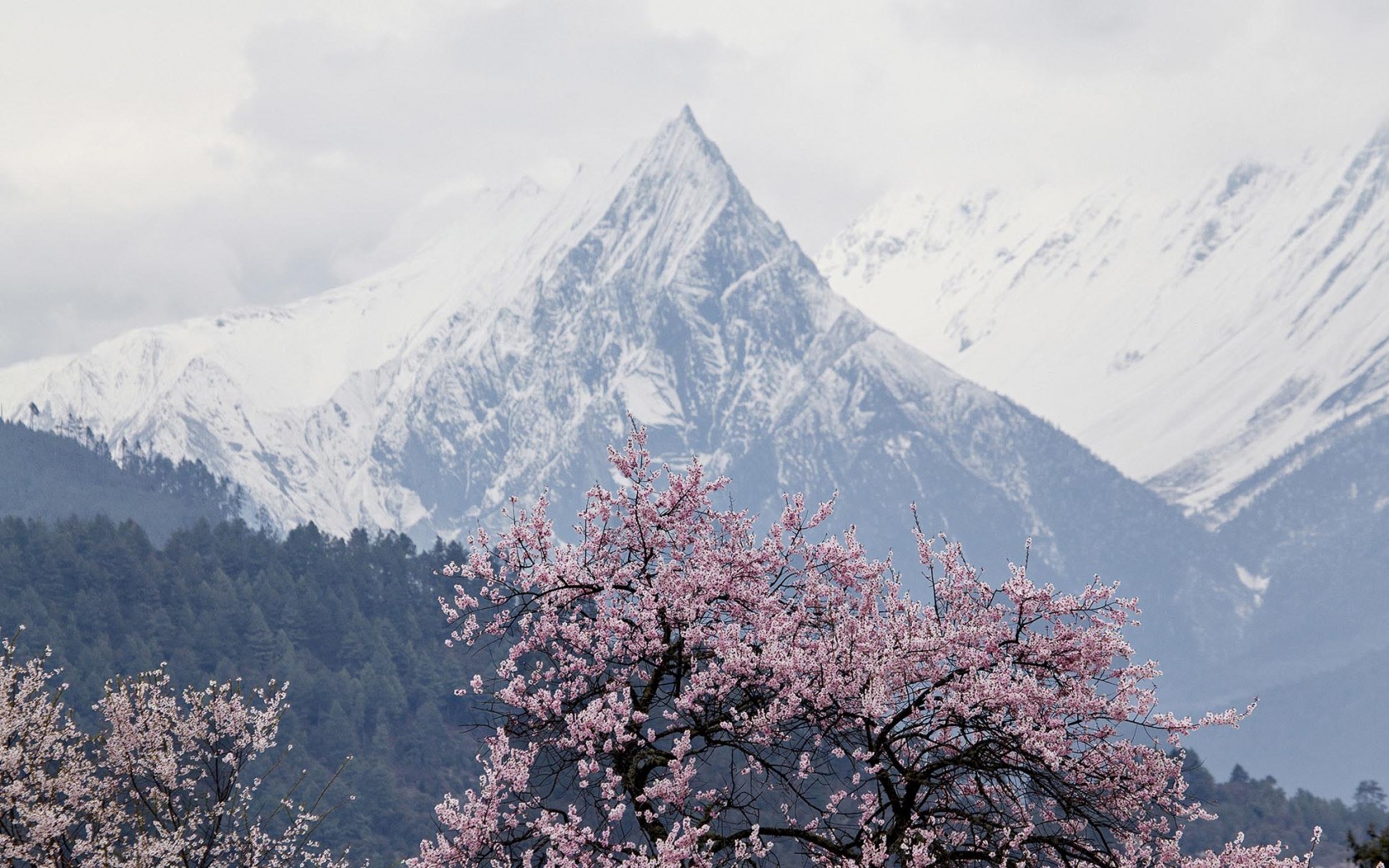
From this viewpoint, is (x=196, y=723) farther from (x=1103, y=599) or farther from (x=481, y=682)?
(x=1103, y=599)

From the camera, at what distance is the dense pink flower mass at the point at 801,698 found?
21.3 meters

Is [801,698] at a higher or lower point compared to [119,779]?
lower

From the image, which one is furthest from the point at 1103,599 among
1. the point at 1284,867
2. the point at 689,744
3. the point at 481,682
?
the point at 481,682

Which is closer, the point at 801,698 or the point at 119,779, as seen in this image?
the point at 801,698

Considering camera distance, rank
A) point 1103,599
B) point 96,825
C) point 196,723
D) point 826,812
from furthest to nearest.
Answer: point 196,723
point 96,825
point 1103,599
point 826,812

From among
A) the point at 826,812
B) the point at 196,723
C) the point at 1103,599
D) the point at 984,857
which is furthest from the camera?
the point at 196,723

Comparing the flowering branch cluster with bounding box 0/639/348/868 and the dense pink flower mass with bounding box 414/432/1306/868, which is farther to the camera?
the flowering branch cluster with bounding box 0/639/348/868

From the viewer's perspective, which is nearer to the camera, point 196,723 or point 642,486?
point 642,486

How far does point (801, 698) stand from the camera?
22.0m

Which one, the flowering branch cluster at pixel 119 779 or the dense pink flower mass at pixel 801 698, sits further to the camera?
the flowering branch cluster at pixel 119 779

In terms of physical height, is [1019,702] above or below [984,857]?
above

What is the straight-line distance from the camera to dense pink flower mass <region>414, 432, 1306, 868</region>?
2133 cm

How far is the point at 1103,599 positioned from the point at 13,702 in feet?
59.1

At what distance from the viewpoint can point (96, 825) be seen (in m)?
27.0
